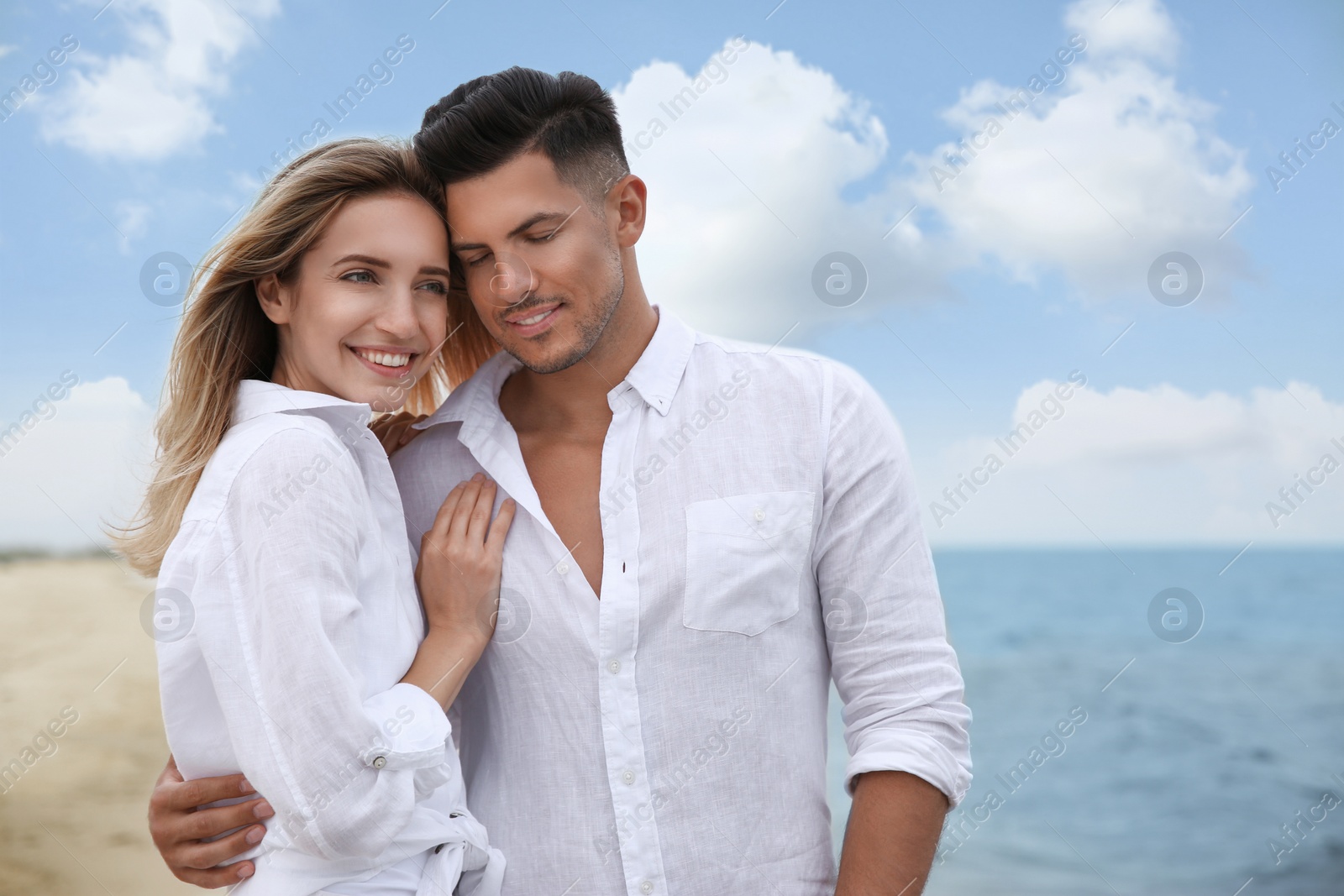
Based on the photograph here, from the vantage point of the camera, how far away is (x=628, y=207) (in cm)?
226

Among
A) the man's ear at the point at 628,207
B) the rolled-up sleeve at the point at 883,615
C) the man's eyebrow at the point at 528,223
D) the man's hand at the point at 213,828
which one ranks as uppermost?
the man's ear at the point at 628,207

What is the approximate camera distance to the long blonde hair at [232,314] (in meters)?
1.79

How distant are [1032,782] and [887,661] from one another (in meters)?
11.1

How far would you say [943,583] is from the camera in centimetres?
2319

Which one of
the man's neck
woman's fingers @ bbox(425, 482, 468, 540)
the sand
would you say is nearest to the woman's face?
woman's fingers @ bbox(425, 482, 468, 540)

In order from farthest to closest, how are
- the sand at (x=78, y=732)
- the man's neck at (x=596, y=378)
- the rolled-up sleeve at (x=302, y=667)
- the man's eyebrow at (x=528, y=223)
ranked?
the sand at (x=78, y=732) < the man's neck at (x=596, y=378) < the man's eyebrow at (x=528, y=223) < the rolled-up sleeve at (x=302, y=667)

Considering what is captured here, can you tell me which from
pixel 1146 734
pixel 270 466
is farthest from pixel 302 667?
pixel 1146 734

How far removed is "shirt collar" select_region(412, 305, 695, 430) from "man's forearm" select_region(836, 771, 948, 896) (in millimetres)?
806

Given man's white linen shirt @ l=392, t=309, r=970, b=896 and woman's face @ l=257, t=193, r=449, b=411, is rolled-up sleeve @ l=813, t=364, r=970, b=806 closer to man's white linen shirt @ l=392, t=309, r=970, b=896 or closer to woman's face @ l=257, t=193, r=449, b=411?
man's white linen shirt @ l=392, t=309, r=970, b=896

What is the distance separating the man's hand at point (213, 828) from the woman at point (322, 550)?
26mm

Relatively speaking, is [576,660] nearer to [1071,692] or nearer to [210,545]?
[210,545]

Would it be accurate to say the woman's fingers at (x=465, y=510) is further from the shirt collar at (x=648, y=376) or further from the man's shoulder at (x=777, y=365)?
the man's shoulder at (x=777, y=365)

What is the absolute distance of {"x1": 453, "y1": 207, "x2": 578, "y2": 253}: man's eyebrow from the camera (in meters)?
2.02

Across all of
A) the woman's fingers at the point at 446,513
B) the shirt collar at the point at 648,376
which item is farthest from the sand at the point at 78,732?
the woman's fingers at the point at 446,513
